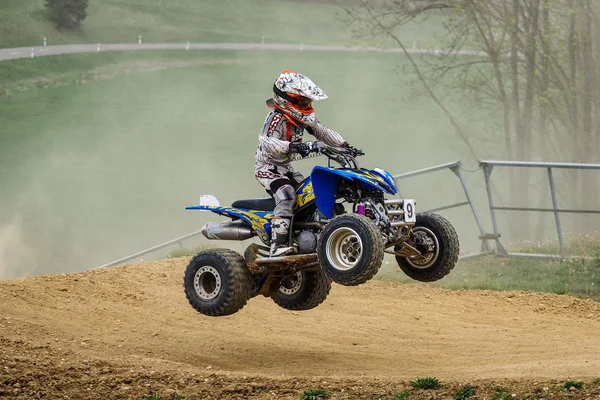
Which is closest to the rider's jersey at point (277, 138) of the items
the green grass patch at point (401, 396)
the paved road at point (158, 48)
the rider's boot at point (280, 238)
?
the rider's boot at point (280, 238)

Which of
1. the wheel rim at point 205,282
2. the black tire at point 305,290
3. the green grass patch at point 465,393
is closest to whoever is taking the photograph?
the green grass patch at point 465,393

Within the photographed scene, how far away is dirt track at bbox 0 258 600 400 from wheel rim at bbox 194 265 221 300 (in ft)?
3.30

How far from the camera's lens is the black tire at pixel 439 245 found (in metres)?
11.4

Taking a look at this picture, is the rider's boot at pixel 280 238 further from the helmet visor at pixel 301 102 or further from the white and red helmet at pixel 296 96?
the helmet visor at pixel 301 102

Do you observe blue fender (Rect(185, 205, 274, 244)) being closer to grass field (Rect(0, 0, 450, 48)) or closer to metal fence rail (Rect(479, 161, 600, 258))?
metal fence rail (Rect(479, 161, 600, 258))

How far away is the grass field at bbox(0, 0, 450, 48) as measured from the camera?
48.5 metres

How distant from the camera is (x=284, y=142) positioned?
11.7 meters

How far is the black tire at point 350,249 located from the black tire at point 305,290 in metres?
2.04

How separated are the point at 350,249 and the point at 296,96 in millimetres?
2247

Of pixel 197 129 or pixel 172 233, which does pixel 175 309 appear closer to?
pixel 172 233

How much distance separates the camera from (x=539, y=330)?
1458 centimetres

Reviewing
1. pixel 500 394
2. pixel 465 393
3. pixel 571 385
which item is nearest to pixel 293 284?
pixel 465 393

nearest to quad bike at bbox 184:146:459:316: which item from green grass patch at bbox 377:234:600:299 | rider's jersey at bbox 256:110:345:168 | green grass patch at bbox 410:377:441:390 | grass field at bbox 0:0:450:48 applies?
rider's jersey at bbox 256:110:345:168

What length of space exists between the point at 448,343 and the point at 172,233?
27.9 metres
